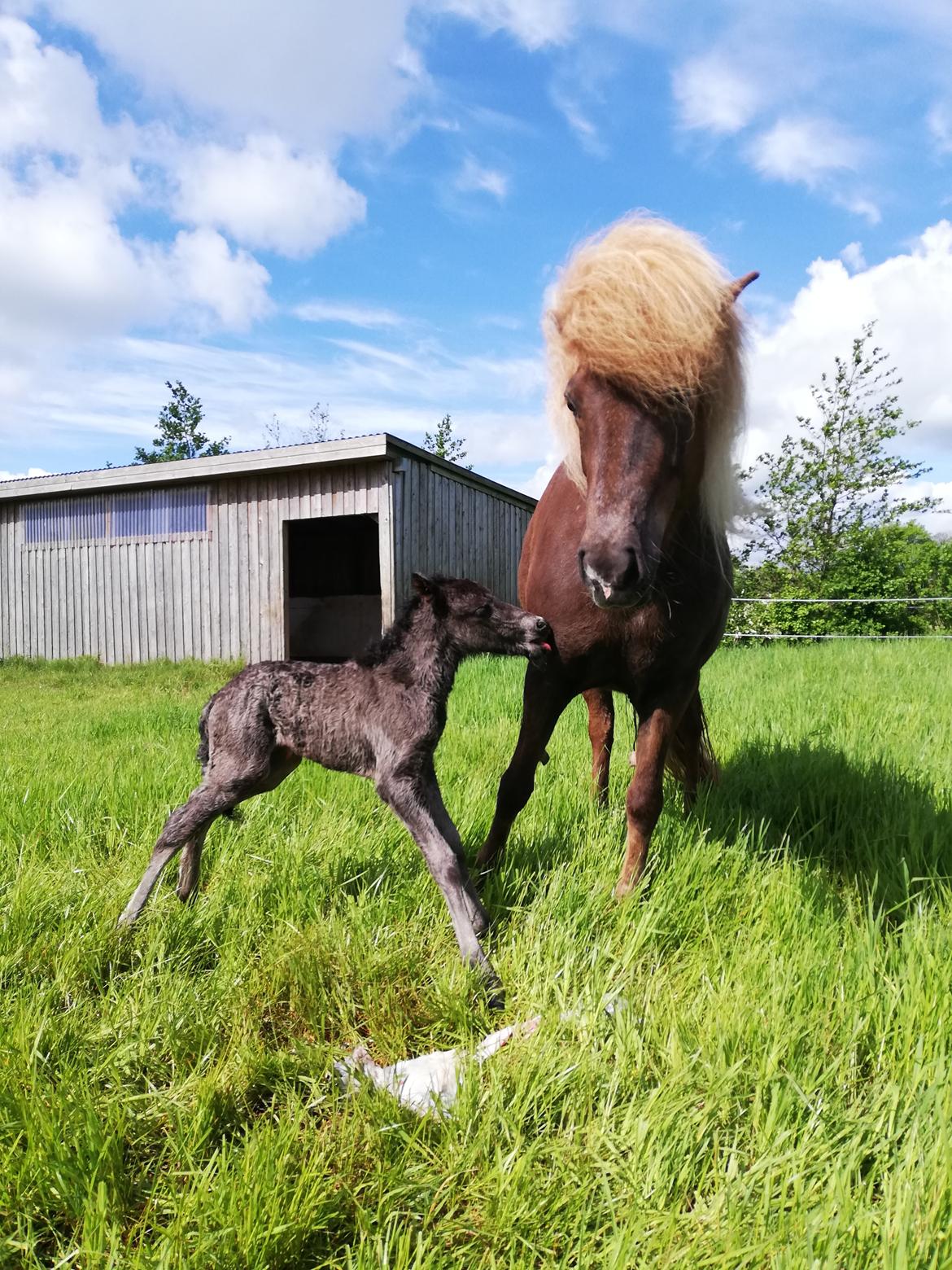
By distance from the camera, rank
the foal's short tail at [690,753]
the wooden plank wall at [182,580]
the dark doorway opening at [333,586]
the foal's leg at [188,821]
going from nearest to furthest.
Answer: the foal's leg at [188,821] → the foal's short tail at [690,753] → the wooden plank wall at [182,580] → the dark doorway opening at [333,586]

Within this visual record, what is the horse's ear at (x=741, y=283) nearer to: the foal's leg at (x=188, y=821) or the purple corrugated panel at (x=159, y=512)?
the foal's leg at (x=188, y=821)

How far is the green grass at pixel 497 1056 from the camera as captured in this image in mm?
1507

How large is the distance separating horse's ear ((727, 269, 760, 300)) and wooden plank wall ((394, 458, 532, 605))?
848cm

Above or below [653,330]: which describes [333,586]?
above

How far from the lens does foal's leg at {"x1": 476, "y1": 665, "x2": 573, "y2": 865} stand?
2.98 m

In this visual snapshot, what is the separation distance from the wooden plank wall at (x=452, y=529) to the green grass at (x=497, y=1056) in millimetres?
8118

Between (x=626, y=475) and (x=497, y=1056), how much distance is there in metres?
1.73

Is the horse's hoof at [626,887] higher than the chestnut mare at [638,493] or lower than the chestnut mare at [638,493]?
lower

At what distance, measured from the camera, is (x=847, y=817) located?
3842mm

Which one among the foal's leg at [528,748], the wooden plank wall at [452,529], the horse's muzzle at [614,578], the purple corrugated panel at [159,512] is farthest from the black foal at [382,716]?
the purple corrugated panel at [159,512]

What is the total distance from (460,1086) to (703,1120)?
60 cm

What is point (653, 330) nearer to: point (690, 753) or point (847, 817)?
point (690, 753)

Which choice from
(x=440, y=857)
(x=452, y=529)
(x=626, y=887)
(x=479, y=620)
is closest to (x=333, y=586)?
(x=452, y=529)

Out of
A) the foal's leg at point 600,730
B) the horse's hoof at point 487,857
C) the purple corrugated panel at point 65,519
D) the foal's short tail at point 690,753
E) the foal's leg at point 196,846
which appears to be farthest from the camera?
the purple corrugated panel at point 65,519
